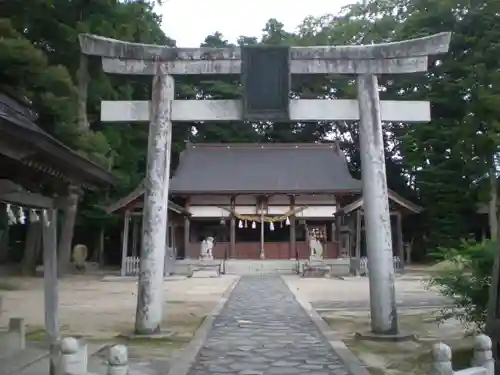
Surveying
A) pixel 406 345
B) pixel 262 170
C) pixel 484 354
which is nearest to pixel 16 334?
pixel 406 345

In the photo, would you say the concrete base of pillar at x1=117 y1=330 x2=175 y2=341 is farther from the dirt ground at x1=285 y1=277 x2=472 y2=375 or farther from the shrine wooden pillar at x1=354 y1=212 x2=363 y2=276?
the shrine wooden pillar at x1=354 y1=212 x2=363 y2=276

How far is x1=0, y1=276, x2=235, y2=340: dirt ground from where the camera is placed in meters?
10.8

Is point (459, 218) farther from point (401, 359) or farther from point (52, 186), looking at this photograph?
point (52, 186)

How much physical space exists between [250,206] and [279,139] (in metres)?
12.7

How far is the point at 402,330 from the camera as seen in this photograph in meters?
10.3

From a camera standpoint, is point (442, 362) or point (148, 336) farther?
point (148, 336)

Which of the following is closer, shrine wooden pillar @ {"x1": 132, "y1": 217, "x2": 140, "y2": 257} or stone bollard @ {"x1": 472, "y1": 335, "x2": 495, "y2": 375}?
stone bollard @ {"x1": 472, "y1": 335, "x2": 495, "y2": 375}

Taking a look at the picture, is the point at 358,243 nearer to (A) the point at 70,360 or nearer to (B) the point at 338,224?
(B) the point at 338,224

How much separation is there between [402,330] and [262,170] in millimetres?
25383

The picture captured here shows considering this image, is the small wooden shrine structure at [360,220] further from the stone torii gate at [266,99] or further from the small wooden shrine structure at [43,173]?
the small wooden shrine structure at [43,173]

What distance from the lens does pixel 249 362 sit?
7.55 metres

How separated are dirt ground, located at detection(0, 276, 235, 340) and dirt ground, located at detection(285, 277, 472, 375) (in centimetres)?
269

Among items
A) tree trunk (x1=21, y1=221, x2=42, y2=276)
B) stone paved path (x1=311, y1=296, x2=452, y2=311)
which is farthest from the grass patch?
tree trunk (x1=21, y1=221, x2=42, y2=276)

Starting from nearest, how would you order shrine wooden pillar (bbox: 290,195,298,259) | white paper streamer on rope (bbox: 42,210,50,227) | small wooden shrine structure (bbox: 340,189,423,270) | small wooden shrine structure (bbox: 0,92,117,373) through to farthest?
small wooden shrine structure (bbox: 0,92,117,373)
white paper streamer on rope (bbox: 42,210,50,227)
small wooden shrine structure (bbox: 340,189,423,270)
shrine wooden pillar (bbox: 290,195,298,259)
